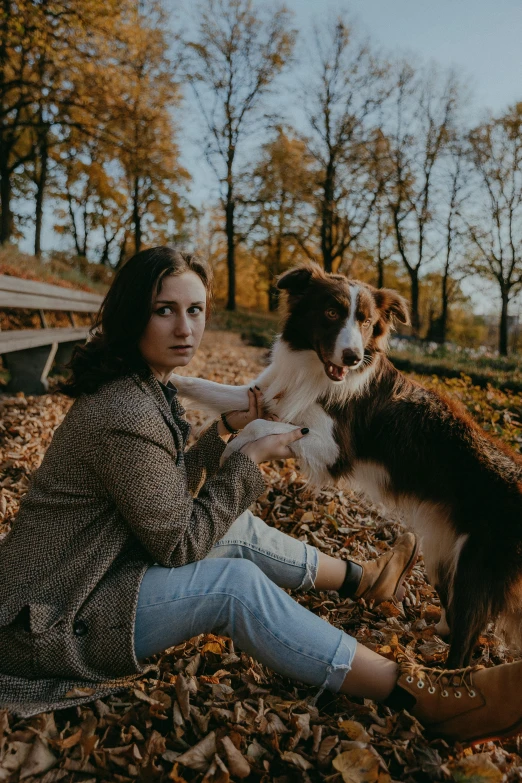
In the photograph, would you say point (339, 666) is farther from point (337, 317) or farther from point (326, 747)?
point (337, 317)

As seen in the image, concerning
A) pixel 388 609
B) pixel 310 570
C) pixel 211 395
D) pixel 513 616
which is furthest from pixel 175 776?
pixel 211 395

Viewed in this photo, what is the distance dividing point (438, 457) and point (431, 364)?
28.6 feet

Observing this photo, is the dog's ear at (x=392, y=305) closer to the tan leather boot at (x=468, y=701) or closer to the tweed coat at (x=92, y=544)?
the tweed coat at (x=92, y=544)

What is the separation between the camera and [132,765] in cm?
194

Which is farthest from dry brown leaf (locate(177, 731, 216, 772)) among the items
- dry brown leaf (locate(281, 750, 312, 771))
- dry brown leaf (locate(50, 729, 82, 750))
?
dry brown leaf (locate(50, 729, 82, 750))

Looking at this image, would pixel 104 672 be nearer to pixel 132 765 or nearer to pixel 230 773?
pixel 132 765

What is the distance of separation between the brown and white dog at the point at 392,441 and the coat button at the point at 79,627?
4.07 ft

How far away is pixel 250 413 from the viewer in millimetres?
3357

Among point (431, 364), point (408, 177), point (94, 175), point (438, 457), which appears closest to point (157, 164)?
point (94, 175)

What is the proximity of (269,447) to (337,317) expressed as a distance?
0.97 meters

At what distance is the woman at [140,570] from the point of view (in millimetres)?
1999

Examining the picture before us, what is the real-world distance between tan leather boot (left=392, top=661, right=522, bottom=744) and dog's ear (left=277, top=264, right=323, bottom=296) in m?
2.14

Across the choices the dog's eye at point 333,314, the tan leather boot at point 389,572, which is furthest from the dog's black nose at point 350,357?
the tan leather boot at point 389,572

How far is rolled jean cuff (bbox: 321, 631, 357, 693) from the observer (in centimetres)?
212
